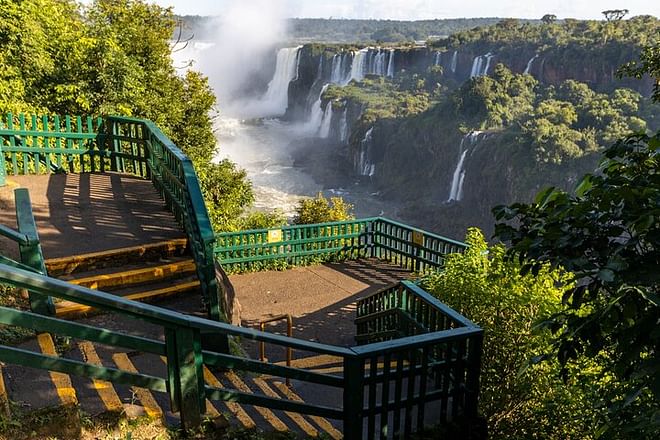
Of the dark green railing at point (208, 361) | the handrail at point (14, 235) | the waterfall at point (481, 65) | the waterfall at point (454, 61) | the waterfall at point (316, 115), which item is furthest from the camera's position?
the waterfall at point (316, 115)

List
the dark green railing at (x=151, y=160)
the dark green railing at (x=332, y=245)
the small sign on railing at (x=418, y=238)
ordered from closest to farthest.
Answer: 1. the dark green railing at (x=151, y=160)
2. the dark green railing at (x=332, y=245)
3. the small sign on railing at (x=418, y=238)

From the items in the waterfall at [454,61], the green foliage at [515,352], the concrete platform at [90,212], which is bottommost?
the green foliage at [515,352]

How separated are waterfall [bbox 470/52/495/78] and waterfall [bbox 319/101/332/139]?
2120cm

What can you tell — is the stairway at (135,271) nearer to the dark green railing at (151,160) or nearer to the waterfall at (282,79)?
the dark green railing at (151,160)

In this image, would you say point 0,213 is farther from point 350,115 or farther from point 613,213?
point 350,115

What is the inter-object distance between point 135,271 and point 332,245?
7.83 meters

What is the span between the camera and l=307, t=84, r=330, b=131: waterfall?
306 ft

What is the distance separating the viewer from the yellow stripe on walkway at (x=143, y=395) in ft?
12.5

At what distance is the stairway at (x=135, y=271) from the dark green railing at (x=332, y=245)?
5859 mm

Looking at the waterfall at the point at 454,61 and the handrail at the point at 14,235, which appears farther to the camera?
the waterfall at the point at 454,61

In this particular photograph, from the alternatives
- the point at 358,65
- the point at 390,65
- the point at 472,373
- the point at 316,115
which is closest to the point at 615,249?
the point at 472,373

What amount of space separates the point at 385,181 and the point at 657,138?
66.7 meters

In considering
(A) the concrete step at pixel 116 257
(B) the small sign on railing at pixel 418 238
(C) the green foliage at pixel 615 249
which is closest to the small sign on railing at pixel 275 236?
(B) the small sign on railing at pixel 418 238

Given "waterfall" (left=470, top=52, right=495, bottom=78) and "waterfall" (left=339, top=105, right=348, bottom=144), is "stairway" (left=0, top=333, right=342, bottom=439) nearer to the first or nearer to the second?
"waterfall" (left=339, top=105, right=348, bottom=144)
